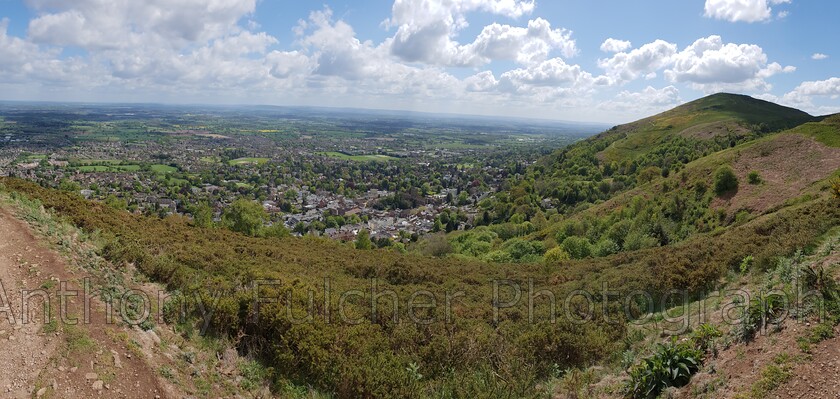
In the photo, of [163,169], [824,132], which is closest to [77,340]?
[824,132]

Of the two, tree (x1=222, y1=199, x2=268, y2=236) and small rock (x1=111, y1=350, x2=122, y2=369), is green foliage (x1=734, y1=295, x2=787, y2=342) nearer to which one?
small rock (x1=111, y1=350, x2=122, y2=369)

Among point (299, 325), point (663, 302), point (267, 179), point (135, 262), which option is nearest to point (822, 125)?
point (663, 302)

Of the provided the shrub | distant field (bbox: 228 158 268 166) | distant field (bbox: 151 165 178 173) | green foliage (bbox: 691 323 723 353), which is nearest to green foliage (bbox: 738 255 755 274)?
green foliage (bbox: 691 323 723 353)

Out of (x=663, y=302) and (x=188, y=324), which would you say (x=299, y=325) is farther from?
(x=663, y=302)

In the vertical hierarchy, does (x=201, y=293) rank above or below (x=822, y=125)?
below

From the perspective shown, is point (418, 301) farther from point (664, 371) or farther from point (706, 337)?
point (706, 337)
